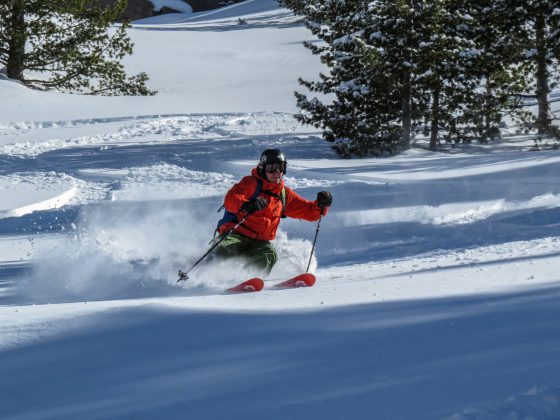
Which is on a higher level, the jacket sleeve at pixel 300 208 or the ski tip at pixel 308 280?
the jacket sleeve at pixel 300 208

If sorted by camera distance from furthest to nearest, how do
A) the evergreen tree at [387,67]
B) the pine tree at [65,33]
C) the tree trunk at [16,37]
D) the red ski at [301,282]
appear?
1. the pine tree at [65,33]
2. the tree trunk at [16,37]
3. the evergreen tree at [387,67]
4. the red ski at [301,282]

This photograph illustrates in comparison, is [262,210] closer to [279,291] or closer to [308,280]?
[308,280]

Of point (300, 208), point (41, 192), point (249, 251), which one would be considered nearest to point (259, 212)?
point (249, 251)

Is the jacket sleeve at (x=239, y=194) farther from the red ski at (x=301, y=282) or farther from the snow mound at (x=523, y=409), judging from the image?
the snow mound at (x=523, y=409)

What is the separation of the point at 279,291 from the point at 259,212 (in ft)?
5.63

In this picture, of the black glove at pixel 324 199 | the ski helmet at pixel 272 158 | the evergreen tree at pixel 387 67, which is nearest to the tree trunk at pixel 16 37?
the evergreen tree at pixel 387 67

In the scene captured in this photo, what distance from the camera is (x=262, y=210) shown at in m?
7.49

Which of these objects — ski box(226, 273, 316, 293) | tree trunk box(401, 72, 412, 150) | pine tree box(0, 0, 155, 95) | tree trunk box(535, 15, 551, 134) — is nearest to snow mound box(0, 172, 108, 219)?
ski box(226, 273, 316, 293)

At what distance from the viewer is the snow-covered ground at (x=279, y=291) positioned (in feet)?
9.78

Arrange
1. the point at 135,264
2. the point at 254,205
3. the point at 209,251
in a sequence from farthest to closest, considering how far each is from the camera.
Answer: the point at 135,264, the point at 209,251, the point at 254,205

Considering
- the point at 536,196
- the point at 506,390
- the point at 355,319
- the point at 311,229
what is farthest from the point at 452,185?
the point at 506,390

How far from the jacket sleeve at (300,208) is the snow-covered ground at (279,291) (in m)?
0.50

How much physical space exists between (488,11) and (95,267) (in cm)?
1239

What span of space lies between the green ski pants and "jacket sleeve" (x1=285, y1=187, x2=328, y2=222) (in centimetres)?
52
